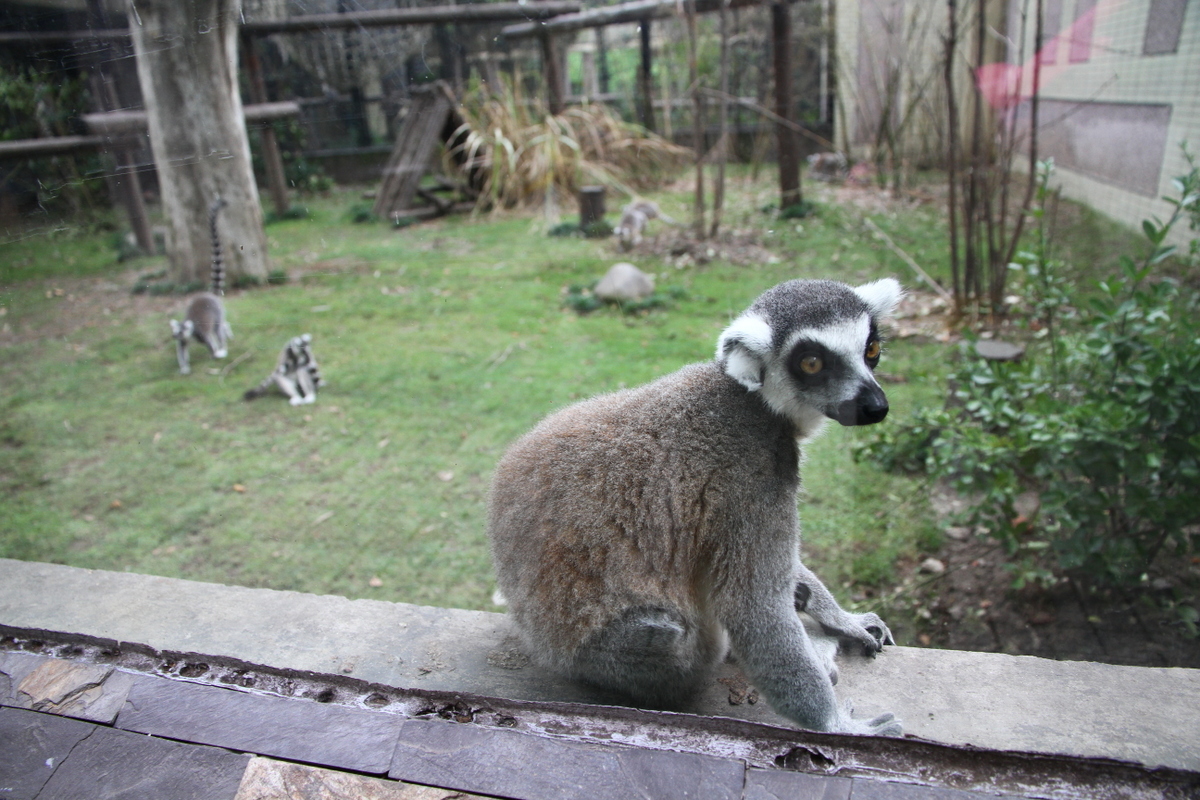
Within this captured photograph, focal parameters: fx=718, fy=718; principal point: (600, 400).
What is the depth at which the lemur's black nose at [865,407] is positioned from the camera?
1.61m

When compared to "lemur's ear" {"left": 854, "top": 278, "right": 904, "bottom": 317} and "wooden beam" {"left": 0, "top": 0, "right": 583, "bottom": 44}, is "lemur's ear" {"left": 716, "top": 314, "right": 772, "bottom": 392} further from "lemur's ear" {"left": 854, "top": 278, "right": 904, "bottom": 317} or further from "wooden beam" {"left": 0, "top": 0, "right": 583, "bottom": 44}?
"wooden beam" {"left": 0, "top": 0, "right": 583, "bottom": 44}

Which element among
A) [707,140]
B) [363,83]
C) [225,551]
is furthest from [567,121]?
[225,551]

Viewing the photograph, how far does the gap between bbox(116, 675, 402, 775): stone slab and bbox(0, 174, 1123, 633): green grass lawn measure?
4.32ft

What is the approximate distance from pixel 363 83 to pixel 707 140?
146 inches

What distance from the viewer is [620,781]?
138cm

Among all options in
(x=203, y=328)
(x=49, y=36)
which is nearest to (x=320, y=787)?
(x=49, y=36)

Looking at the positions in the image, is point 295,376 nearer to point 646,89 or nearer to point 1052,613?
point 1052,613

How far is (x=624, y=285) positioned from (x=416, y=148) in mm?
4377

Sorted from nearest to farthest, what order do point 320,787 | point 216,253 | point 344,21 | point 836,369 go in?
point 320,787, point 836,369, point 344,21, point 216,253

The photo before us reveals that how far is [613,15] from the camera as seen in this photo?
677cm

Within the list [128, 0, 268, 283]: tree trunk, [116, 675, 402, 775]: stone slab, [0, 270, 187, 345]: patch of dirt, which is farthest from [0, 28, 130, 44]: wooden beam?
[0, 270, 187, 345]: patch of dirt

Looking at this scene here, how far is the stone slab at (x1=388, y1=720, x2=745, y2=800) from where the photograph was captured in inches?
53.5

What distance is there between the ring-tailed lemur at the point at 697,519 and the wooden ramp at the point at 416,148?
6468 millimetres

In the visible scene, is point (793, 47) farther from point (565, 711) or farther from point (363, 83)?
point (565, 711)
